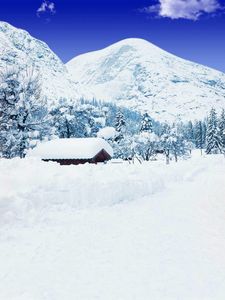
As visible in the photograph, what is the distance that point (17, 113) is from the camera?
31.3 m

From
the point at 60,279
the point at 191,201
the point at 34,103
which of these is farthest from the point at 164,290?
the point at 34,103

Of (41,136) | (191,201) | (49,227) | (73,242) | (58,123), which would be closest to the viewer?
(73,242)

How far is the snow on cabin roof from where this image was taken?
1204 inches

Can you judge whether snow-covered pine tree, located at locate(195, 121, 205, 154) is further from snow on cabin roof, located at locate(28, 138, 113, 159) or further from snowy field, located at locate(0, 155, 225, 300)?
snowy field, located at locate(0, 155, 225, 300)

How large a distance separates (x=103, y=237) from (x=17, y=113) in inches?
968

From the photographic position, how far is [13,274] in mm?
6605

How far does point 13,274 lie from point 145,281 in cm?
248

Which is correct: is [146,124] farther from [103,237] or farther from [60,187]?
A: [103,237]

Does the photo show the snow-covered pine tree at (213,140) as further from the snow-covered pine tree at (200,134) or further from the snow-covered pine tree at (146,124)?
the snow-covered pine tree at (200,134)

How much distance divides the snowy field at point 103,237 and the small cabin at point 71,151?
49.7ft

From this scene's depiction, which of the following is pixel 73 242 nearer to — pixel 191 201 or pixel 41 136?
pixel 191 201

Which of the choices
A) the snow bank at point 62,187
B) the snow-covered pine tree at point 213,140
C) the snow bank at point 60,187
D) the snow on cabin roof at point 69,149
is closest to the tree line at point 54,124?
the snow-covered pine tree at point 213,140

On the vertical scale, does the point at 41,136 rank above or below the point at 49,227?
above

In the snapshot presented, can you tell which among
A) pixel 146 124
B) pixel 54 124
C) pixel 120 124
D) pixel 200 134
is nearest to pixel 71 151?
pixel 54 124
